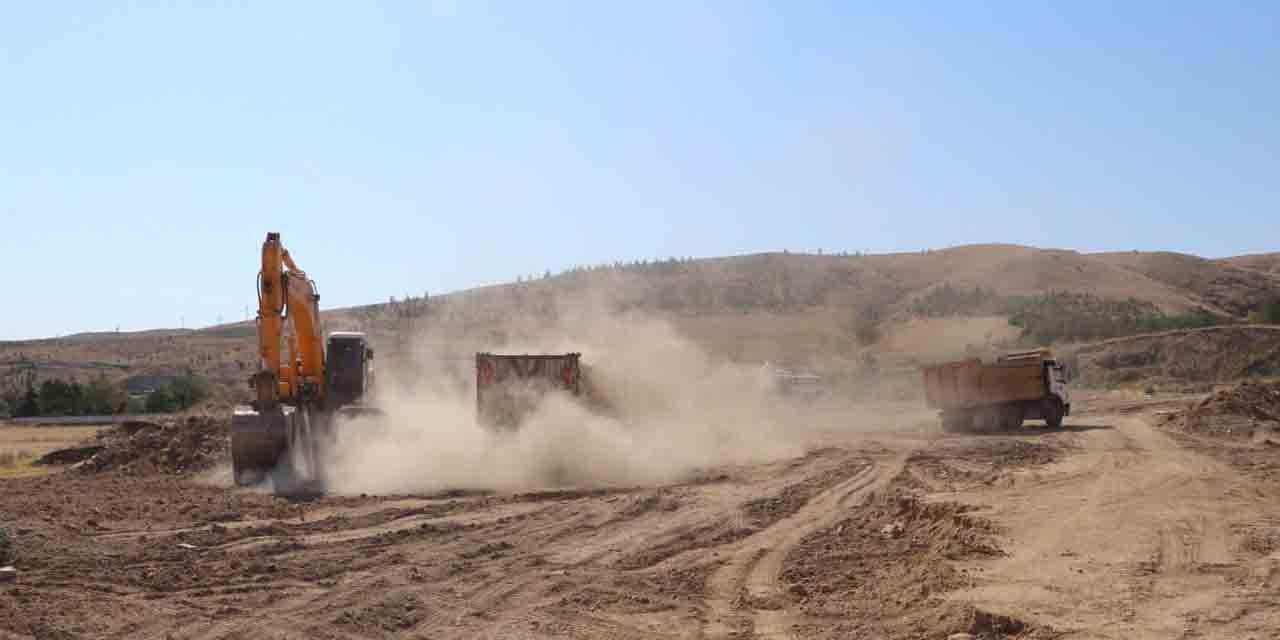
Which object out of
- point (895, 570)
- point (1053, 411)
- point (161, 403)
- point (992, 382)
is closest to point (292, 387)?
point (895, 570)

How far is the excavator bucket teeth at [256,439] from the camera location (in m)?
24.7

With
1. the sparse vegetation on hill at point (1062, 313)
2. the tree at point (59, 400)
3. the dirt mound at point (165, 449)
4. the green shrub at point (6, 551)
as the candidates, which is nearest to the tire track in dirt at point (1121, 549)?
the green shrub at point (6, 551)

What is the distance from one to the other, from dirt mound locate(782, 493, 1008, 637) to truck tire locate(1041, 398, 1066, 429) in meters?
20.9

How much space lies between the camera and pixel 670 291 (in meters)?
108

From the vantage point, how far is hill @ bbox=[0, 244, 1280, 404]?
241 feet

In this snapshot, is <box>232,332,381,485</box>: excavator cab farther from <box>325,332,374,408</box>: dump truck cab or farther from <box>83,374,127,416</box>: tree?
<box>83,374,127,416</box>: tree

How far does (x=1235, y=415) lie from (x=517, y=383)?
2244cm

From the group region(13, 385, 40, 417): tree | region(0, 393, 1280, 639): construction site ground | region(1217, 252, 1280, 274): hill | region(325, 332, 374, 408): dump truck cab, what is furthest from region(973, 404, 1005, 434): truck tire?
region(1217, 252, 1280, 274): hill

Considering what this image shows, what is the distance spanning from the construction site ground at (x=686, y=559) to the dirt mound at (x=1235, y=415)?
10197mm

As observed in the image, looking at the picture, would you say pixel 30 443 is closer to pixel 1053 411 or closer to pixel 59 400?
pixel 59 400

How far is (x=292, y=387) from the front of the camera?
26016 mm

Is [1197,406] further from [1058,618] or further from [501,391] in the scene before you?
[1058,618]

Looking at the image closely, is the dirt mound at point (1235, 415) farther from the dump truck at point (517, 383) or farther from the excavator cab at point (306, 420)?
the excavator cab at point (306, 420)

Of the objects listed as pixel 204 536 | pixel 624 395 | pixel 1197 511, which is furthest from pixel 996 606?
pixel 624 395
